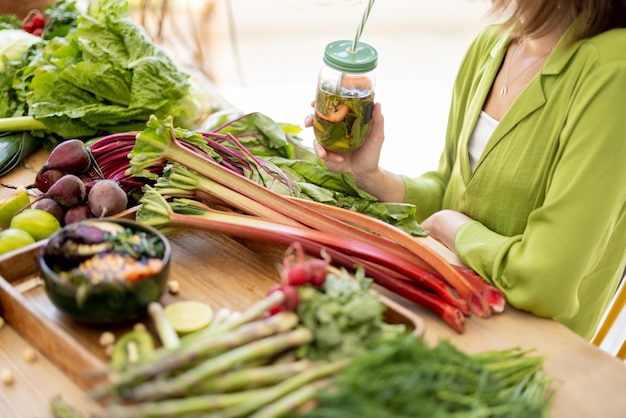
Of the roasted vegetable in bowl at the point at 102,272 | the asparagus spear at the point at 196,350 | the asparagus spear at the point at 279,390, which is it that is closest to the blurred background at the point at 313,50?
the roasted vegetable in bowl at the point at 102,272

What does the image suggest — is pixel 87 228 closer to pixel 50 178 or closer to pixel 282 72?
pixel 50 178

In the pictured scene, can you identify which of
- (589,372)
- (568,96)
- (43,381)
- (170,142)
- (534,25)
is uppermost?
(534,25)

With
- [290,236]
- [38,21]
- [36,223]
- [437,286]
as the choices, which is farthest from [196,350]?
[38,21]

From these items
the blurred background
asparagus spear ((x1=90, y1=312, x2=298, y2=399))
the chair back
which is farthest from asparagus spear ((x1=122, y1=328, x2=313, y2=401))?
the blurred background

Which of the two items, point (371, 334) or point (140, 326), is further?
point (140, 326)

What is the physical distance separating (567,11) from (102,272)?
125cm

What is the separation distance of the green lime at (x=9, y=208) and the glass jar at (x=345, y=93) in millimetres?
797

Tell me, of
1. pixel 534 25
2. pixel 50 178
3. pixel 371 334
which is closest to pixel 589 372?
pixel 371 334

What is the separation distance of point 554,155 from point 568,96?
0.15m

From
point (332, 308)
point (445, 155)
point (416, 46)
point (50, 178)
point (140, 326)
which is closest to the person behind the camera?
point (332, 308)

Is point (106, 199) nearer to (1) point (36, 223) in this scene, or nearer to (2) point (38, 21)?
(1) point (36, 223)

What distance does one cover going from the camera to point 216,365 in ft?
3.29

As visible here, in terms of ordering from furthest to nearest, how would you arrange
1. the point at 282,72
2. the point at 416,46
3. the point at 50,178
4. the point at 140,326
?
1. the point at 416,46
2. the point at 282,72
3. the point at 50,178
4. the point at 140,326

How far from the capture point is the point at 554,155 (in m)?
1.58
